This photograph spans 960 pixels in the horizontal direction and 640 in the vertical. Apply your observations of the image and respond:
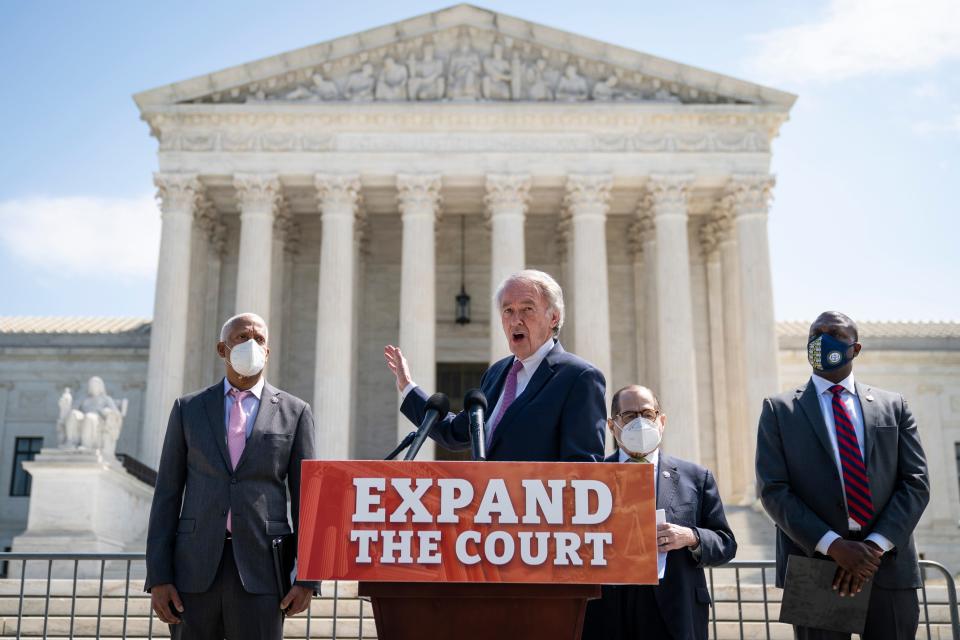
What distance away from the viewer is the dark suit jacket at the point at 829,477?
6.35 m

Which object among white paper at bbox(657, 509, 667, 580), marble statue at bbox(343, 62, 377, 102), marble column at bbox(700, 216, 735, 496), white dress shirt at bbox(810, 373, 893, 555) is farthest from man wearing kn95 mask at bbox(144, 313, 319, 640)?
marble column at bbox(700, 216, 735, 496)

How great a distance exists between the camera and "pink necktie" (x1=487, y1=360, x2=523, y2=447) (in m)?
5.49

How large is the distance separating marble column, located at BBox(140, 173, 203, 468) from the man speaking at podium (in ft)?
88.0

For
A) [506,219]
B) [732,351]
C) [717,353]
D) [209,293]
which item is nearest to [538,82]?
[506,219]

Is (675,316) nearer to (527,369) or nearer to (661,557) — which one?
(661,557)

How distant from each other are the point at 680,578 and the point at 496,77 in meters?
29.4

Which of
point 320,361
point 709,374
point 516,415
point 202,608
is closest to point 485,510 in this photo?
point 516,415

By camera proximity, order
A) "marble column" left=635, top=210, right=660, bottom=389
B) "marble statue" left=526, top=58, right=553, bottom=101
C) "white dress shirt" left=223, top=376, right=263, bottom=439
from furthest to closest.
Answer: "marble column" left=635, top=210, right=660, bottom=389 < "marble statue" left=526, top=58, right=553, bottom=101 < "white dress shirt" left=223, top=376, right=263, bottom=439

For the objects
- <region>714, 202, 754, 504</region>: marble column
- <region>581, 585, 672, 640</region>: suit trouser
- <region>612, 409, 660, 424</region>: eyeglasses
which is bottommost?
<region>581, 585, 672, 640</region>: suit trouser

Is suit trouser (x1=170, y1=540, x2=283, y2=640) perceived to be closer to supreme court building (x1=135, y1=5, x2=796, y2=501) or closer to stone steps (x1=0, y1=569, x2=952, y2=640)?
stone steps (x1=0, y1=569, x2=952, y2=640)

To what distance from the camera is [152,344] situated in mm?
31891

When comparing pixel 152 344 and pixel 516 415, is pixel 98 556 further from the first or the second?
pixel 152 344

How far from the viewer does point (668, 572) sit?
6547 millimetres

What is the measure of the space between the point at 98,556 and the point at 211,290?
2780 cm
